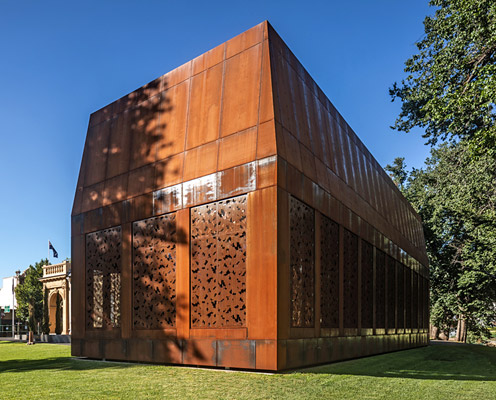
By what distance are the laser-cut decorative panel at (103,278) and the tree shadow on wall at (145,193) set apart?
0.12 m

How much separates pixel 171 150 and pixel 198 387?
7.11 meters

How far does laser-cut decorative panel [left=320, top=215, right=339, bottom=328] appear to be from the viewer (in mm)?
12664

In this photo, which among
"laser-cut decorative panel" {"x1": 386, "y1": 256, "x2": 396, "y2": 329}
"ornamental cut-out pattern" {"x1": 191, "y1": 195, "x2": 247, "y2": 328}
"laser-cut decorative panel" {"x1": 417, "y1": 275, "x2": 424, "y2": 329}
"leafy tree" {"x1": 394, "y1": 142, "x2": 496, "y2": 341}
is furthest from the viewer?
"laser-cut decorative panel" {"x1": 417, "y1": 275, "x2": 424, "y2": 329}

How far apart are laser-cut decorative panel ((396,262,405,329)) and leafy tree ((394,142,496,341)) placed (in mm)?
5833

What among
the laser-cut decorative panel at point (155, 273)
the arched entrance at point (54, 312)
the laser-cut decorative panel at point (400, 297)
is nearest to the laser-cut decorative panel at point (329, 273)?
the laser-cut decorative panel at point (155, 273)

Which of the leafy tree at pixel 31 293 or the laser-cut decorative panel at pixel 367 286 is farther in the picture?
the leafy tree at pixel 31 293

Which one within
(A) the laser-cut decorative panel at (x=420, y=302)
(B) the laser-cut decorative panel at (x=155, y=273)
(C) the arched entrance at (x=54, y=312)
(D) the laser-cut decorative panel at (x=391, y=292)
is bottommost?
(C) the arched entrance at (x=54, y=312)

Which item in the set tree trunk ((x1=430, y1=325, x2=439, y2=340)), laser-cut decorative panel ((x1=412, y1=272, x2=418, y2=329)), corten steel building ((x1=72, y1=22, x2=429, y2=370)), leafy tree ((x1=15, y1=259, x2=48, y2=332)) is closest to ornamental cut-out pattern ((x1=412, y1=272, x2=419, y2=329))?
laser-cut decorative panel ((x1=412, y1=272, x2=418, y2=329))

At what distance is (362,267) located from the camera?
16312 millimetres

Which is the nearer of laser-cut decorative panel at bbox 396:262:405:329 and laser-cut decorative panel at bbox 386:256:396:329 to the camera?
laser-cut decorative panel at bbox 386:256:396:329

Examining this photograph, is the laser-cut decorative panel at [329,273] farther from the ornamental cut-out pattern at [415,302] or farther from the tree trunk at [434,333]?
the tree trunk at [434,333]

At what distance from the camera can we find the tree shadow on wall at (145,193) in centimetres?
1252

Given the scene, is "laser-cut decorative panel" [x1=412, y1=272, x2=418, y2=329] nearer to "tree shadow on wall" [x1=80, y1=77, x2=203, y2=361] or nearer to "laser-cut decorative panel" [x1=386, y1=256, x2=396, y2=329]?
"laser-cut decorative panel" [x1=386, y1=256, x2=396, y2=329]

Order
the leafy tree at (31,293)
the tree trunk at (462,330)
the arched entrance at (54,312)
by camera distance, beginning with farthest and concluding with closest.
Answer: the leafy tree at (31,293) → the arched entrance at (54,312) → the tree trunk at (462,330)
